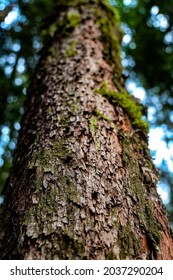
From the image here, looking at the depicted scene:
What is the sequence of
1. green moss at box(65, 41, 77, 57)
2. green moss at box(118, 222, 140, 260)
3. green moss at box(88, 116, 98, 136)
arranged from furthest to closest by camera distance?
green moss at box(65, 41, 77, 57)
green moss at box(88, 116, 98, 136)
green moss at box(118, 222, 140, 260)

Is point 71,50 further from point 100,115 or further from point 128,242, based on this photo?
point 128,242

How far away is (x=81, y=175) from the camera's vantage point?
2.06 metres

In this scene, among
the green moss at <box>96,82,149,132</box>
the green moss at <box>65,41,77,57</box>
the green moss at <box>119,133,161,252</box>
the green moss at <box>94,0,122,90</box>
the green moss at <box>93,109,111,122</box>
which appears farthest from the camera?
the green moss at <box>94,0,122,90</box>

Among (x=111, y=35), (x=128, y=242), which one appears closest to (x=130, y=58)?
(x=111, y=35)

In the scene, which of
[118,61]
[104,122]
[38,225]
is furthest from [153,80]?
[38,225]

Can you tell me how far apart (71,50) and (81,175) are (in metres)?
1.87

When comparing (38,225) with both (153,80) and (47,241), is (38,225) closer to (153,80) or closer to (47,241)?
(47,241)

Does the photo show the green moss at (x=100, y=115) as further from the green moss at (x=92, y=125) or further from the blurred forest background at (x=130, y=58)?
the blurred forest background at (x=130, y=58)

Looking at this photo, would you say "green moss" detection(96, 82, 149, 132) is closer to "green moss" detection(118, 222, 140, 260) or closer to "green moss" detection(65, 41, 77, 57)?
"green moss" detection(65, 41, 77, 57)

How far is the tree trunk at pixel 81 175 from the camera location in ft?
5.66

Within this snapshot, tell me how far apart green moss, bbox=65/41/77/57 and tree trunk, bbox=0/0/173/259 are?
0.01m

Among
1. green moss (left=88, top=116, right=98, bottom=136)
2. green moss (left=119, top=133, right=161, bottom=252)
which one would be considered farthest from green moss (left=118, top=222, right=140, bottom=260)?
green moss (left=88, top=116, right=98, bottom=136)

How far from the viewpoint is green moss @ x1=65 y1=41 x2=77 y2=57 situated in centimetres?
338

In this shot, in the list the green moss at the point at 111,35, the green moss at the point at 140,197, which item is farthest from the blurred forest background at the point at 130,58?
the green moss at the point at 140,197
